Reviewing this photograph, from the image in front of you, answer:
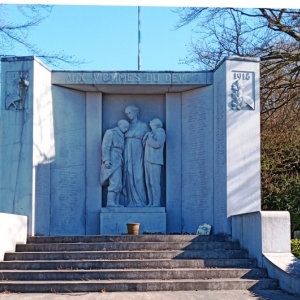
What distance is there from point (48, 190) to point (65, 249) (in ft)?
8.26

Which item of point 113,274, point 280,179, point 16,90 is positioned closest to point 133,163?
point 16,90

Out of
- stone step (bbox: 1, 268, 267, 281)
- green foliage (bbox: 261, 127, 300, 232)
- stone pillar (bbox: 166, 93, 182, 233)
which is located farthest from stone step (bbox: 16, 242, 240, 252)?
green foliage (bbox: 261, 127, 300, 232)

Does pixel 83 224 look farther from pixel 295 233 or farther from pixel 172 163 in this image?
pixel 295 233

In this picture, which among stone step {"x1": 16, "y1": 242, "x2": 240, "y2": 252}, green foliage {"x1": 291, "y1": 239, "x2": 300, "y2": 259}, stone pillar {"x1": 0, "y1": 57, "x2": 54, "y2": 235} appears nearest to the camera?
stone step {"x1": 16, "y1": 242, "x2": 240, "y2": 252}

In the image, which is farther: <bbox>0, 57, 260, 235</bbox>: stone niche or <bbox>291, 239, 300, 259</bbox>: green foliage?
<bbox>291, 239, 300, 259</bbox>: green foliage

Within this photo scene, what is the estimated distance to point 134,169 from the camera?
1321 centimetres

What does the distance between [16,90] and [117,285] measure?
16.7 feet

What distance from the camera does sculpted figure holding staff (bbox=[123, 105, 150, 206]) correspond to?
13.2m

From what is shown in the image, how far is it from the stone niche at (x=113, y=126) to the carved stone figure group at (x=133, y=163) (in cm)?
25

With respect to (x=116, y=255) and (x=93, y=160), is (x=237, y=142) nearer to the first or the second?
(x=93, y=160)

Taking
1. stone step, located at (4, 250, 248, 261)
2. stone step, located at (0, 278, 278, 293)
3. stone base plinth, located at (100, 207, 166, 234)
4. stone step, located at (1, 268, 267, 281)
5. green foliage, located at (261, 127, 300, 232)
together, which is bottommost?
stone step, located at (0, 278, 278, 293)

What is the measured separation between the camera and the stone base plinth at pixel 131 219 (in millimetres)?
12820

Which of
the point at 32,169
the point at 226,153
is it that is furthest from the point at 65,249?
the point at 226,153

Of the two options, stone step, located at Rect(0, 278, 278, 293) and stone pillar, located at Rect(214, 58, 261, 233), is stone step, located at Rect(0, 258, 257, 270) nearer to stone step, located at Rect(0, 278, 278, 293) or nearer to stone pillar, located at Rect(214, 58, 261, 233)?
stone step, located at Rect(0, 278, 278, 293)
